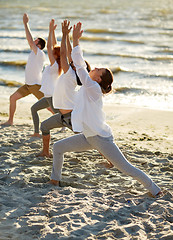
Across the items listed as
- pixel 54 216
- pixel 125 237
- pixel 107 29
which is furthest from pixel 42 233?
pixel 107 29

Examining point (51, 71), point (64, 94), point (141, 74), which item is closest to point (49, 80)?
point (51, 71)

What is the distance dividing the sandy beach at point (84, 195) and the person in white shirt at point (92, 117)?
0.46 m

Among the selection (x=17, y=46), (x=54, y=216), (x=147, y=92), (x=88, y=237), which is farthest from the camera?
(x=17, y=46)

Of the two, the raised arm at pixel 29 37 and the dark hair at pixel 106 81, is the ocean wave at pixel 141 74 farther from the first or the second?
the dark hair at pixel 106 81

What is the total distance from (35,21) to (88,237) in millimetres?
26918

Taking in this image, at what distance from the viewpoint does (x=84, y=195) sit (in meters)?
5.59

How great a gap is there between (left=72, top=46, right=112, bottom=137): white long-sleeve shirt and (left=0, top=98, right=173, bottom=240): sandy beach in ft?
2.87

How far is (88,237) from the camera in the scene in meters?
4.55

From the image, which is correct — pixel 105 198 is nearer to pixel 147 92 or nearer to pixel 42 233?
pixel 42 233

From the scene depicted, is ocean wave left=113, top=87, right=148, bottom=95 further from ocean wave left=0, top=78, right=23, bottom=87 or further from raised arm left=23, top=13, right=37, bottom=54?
raised arm left=23, top=13, right=37, bottom=54

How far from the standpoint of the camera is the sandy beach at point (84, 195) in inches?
185

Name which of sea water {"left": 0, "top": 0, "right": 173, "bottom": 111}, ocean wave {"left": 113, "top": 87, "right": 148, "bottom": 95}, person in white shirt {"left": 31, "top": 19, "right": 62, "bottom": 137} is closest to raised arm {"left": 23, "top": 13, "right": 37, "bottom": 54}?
person in white shirt {"left": 31, "top": 19, "right": 62, "bottom": 137}

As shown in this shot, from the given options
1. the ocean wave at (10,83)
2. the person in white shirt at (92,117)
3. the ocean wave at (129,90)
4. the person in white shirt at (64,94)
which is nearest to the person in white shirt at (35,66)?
the person in white shirt at (64,94)

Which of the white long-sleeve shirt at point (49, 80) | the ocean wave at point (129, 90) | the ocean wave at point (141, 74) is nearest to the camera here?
the white long-sleeve shirt at point (49, 80)
